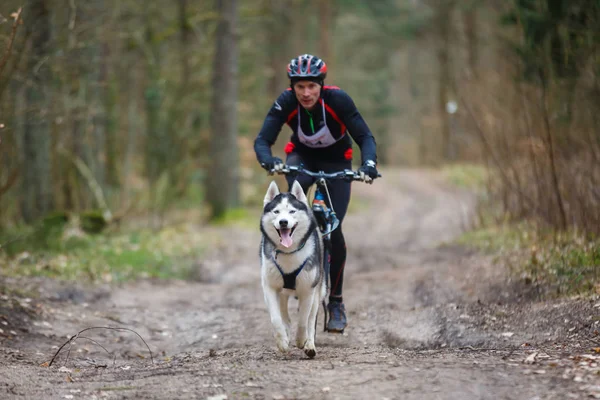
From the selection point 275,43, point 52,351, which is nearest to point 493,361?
point 52,351

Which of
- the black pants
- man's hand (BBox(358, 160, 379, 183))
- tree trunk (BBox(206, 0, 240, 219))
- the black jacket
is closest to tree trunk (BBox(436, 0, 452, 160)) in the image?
tree trunk (BBox(206, 0, 240, 219))

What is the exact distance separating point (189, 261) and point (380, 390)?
7.88m

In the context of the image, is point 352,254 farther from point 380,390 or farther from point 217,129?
point 380,390

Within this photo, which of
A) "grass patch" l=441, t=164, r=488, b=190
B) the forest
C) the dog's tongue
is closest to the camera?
the dog's tongue

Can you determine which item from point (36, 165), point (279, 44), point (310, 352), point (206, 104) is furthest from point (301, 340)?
point (279, 44)

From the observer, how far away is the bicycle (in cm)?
570

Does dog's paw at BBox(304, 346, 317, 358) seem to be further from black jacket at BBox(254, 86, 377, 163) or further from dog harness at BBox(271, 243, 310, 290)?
black jacket at BBox(254, 86, 377, 163)

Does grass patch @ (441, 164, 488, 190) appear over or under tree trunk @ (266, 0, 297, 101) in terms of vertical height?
under

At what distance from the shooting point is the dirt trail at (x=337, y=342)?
4.25m

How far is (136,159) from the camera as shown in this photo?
25719mm

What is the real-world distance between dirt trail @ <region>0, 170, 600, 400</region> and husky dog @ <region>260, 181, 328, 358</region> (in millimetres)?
230

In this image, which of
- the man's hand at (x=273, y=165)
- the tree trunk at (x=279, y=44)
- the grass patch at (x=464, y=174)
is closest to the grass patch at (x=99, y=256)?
the man's hand at (x=273, y=165)

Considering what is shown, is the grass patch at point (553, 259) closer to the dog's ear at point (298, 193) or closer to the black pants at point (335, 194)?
the black pants at point (335, 194)

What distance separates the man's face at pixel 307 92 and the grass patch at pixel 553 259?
3008 mm
